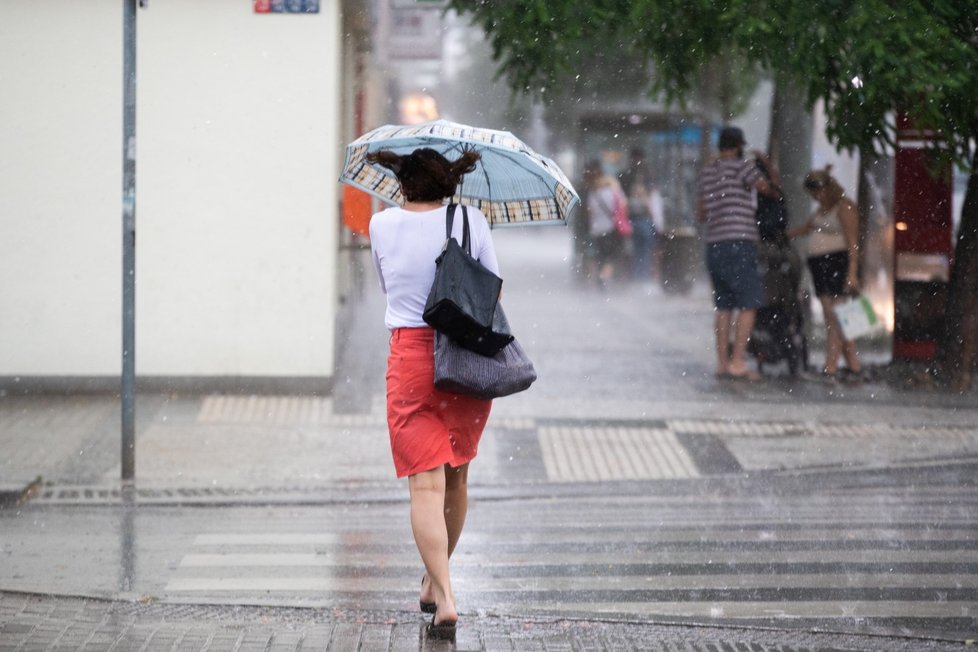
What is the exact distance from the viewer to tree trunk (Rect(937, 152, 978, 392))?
1169 centimetres

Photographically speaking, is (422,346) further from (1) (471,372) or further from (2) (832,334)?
(2) (832,334)

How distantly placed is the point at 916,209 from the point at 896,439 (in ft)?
12.2

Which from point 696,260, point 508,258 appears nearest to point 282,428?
point 696,260

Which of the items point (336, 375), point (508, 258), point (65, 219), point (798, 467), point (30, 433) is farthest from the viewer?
point (508, 258)

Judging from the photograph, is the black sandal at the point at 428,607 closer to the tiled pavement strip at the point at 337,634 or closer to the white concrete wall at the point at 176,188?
Result: the tiled pavement strip at the point at 337,634

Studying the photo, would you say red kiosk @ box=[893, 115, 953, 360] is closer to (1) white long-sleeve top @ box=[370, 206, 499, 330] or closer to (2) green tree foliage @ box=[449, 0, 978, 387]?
(2) green tree foliage @ box=[449, 0, 978, 387]

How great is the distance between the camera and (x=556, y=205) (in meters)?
5.73

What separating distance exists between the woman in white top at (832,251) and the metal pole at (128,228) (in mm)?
5840

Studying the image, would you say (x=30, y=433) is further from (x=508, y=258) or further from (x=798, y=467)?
(x=508, y=258)

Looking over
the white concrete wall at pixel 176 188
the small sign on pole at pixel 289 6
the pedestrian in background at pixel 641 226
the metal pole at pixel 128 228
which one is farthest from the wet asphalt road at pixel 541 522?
the pedestrian in background at pixel 641 226

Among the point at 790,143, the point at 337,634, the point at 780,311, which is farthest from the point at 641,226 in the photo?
the point at 337,634

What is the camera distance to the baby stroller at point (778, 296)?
39.3 feet

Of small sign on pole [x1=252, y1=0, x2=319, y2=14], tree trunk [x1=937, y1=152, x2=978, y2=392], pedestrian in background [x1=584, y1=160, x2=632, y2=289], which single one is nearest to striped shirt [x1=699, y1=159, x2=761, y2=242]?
tree trunk [x1=937, y1=152, x2=978, y2=392]

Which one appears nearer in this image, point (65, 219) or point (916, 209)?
point (65, 219)
